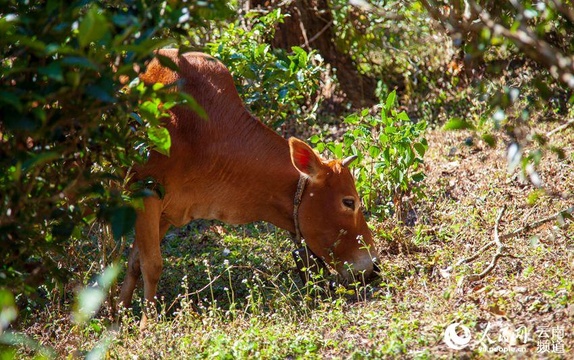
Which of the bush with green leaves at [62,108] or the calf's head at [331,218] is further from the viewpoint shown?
the calf's head at [331,218]

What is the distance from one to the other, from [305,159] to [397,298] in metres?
1.29

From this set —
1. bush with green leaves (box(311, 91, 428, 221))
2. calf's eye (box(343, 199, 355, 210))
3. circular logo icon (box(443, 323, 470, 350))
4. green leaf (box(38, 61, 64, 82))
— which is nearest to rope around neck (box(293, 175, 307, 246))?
calf's eye (box(343, 199, 355, 210))

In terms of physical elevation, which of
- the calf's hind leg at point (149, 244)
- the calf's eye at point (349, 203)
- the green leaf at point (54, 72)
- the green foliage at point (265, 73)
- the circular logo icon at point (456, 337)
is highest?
the green leaf at point (54, 72)

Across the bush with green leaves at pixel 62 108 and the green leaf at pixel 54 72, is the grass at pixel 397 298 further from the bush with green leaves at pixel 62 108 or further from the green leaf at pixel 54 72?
the green leaf at pixel 54 72

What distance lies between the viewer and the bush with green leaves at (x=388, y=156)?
6.54 meters

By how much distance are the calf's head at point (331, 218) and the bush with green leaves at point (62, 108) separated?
2.25m

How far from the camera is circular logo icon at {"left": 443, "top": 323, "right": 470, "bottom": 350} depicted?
4.35m

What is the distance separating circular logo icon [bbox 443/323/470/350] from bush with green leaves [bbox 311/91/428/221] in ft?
7.20

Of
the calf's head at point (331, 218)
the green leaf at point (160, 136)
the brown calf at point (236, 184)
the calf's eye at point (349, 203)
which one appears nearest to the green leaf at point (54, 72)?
the green leaf at point (160, 136)

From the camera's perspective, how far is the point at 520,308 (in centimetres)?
472

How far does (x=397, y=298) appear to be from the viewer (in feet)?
17.8

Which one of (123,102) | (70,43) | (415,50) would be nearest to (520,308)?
(123,102)

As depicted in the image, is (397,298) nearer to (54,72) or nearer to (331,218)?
(331,218)

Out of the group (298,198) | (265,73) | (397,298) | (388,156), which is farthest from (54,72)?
(265,73)
